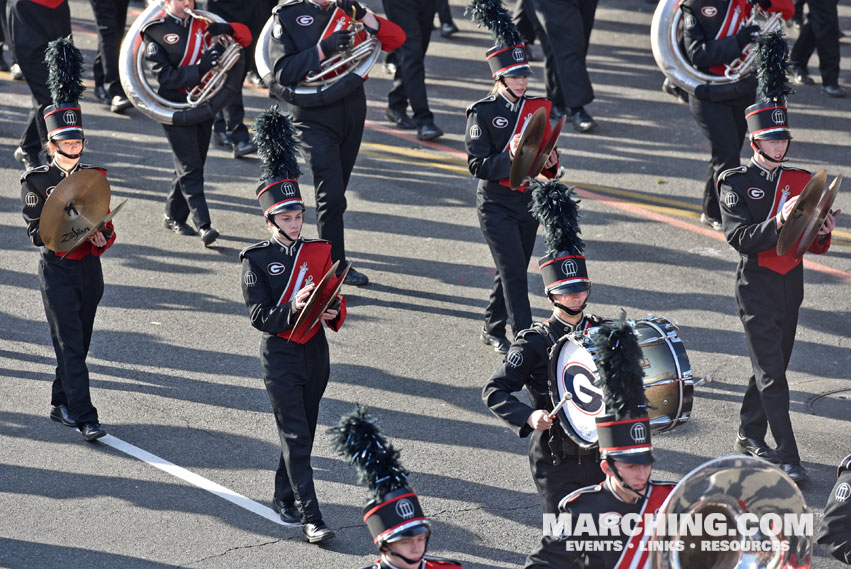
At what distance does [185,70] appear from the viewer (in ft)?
33.6

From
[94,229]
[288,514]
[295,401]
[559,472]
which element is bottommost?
[288,514]

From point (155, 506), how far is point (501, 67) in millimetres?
3907

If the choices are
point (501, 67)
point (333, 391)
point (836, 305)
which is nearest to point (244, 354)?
point (333, 391)

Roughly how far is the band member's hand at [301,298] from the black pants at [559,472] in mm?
1461

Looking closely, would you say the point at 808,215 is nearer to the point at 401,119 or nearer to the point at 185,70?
the point at 185,70

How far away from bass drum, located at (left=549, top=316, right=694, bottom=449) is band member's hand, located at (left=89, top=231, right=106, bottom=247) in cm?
330

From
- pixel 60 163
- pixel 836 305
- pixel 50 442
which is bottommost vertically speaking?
pixel 50 442

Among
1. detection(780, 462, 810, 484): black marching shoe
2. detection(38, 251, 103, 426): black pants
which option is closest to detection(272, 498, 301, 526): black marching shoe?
detection(38, 251, 103, 426): black pants

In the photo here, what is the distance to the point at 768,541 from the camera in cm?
463

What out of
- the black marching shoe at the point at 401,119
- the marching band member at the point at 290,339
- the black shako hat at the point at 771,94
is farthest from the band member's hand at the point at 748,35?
the marching band member at the point at 290,339

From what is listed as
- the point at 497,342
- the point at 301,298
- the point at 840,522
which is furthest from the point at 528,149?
the point at 840,522

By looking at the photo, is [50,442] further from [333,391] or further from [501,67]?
[501,67]

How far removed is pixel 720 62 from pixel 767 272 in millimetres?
3291

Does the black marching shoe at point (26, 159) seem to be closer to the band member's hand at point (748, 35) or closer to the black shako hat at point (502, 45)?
the black shako hat at point (502, 45)
